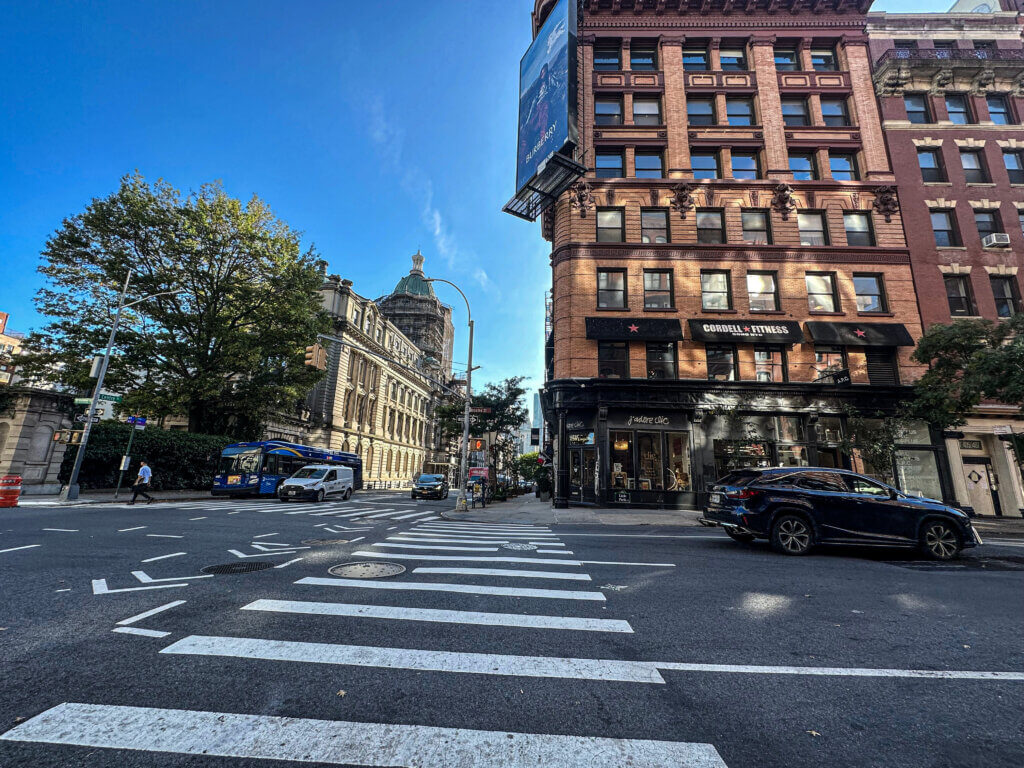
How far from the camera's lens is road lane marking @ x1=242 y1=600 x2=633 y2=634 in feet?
14.8

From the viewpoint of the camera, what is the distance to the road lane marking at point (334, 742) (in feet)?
7.47

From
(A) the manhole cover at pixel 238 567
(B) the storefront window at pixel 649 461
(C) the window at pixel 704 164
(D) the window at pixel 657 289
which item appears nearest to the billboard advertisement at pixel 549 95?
(C) the window at pixel 704 164

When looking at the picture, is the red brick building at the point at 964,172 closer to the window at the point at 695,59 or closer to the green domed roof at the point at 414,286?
the window at the point at 695,59

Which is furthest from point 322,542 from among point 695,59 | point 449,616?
point 695,59

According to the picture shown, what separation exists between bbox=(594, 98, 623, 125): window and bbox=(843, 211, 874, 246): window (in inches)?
544

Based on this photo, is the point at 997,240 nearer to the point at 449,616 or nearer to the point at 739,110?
the point at 739,110

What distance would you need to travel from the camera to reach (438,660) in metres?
3.57

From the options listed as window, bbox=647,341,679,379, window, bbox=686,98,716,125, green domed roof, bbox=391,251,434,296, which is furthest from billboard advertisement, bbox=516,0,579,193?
green domed roof, bbox=391,251,434,296

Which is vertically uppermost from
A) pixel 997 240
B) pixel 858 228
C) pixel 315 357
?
pixel 858 228

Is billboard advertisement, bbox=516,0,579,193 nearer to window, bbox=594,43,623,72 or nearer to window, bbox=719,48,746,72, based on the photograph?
window, bbox=594,43,623,72

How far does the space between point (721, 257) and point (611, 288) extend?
6034mm

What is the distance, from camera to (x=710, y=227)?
77.0 ft

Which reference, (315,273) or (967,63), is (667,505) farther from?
(967,63)

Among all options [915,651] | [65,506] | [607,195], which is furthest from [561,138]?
[65,506]
